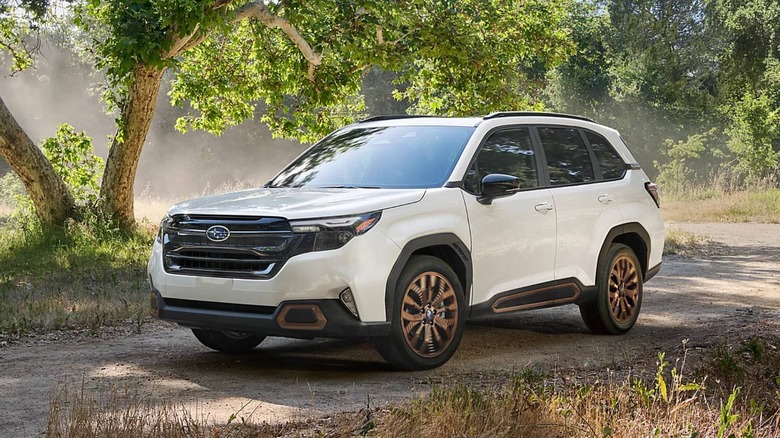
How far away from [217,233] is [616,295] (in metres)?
4.04

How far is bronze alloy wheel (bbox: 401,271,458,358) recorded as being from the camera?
7.39m

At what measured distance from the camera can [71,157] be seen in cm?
2000

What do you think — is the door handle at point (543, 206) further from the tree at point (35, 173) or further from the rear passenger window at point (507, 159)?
the tree at point (35, 173)

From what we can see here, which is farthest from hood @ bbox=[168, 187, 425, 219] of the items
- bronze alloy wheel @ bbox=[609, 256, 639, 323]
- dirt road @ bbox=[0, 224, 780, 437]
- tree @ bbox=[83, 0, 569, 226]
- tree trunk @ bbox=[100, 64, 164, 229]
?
tree trunk @ bbox=[100, 64, 164, 229]

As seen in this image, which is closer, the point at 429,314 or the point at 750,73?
the point at 429,314

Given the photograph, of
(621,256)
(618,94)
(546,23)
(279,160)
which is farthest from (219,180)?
(621,256)

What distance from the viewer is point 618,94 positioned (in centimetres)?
5238

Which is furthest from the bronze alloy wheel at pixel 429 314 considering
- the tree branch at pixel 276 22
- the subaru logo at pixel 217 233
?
the tree branch at pixel 276 22

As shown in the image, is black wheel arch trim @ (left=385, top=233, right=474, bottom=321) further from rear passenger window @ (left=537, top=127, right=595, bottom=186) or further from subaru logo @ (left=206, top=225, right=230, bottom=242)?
rear passenger window @ (left=537, top=127, right=595, bottom=186)

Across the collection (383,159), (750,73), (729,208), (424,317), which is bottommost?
(729,208)

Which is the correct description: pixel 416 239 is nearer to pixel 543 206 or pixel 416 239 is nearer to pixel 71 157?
pixel 543 206

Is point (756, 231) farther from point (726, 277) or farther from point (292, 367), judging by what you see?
point (292, 367)

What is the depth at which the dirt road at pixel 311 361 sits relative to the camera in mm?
6680

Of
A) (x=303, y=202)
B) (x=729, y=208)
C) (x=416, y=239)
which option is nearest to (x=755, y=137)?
(x=729, y=208)
